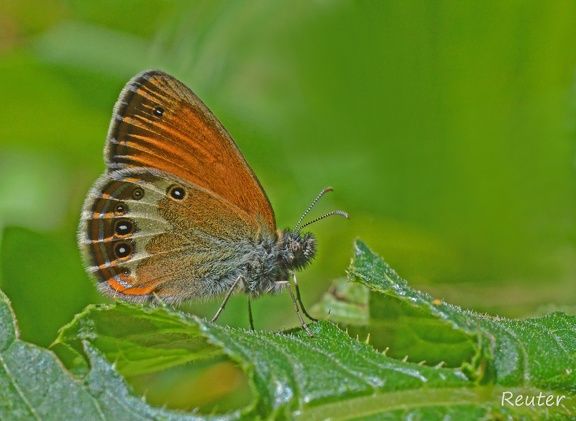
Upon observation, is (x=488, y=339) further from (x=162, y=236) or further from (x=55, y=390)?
(x=162, y=236)

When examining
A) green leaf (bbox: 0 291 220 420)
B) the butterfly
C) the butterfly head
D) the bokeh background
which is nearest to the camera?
green leaf (bbox: 0 291 220 420)

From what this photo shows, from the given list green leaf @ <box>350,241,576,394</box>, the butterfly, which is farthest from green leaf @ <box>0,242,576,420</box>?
the butterfly

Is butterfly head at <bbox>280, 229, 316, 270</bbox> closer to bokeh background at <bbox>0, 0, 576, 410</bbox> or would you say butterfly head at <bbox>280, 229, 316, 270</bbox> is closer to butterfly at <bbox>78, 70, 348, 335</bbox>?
butterfly at <bbox>78, 70, 348, 335</bbox>

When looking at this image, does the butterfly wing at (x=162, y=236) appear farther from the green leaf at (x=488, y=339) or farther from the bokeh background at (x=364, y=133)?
the green leaf at (x=488, y=339)

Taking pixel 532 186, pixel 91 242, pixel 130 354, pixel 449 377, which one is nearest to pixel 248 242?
pixel 91 242

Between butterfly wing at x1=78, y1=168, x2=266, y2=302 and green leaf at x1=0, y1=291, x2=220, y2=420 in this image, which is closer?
green leaf at x1=0, y1=291, x2=220, y2=420

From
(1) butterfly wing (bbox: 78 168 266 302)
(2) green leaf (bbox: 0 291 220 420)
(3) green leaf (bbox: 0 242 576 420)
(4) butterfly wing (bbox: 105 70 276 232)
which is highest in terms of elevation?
(4) butterfly wing (bbox: 105 70 276 232)

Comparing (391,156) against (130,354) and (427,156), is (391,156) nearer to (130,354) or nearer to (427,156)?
(427,156)

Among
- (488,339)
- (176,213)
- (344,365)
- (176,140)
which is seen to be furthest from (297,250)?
(488,339)

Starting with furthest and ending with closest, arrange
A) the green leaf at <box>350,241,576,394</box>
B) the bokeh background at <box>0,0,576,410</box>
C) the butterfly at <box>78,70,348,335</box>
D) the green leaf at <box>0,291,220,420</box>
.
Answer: the bokeh background at <box>0,0,576,410</box>, the butterfly at <box>78,70,348,335</box>, the green leaf at <box>350,241,576,394</box>, the green leaf at <box>0,291,220,420</box>
